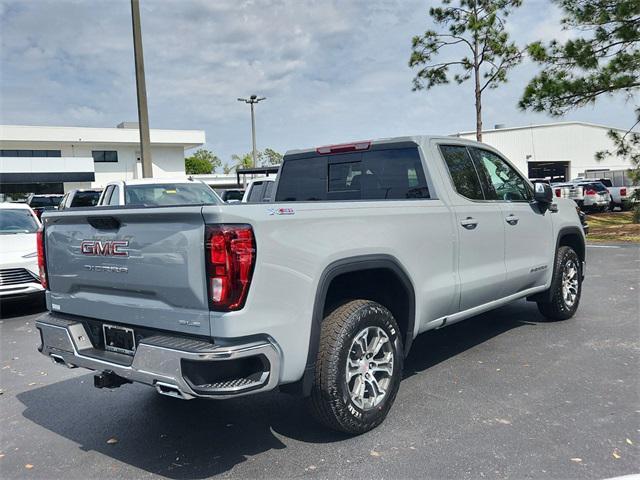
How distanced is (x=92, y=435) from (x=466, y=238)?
10.2ft

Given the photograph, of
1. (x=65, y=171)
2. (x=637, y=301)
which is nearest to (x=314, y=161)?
(x=637, y=301)

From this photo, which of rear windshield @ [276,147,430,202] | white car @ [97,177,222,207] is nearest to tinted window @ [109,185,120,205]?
white car @ [97,177,222,207]

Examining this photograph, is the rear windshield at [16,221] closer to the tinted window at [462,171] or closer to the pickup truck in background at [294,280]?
the pickup truck in background at [294,280]

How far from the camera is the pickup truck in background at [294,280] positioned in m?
2.83

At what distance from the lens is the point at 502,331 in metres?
5.96

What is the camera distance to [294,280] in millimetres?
3051

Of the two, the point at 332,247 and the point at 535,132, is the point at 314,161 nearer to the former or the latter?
the point at 332,247

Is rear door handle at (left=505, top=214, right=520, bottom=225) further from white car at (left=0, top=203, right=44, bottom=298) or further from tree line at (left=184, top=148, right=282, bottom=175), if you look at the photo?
tree line at (left=184, top=148, right=282, bottom=175)

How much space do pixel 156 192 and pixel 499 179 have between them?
20.0 ft

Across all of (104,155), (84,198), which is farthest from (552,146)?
(84,198)

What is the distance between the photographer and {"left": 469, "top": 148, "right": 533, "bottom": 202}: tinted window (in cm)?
500

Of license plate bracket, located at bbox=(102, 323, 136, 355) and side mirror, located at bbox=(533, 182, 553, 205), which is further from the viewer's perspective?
side mirror, located at bbox=(533, 182, 553, 205)

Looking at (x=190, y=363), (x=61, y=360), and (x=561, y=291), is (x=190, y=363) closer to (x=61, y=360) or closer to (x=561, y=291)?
(x=61, y=360)

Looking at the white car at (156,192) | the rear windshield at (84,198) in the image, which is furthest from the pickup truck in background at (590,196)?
the white car at (156,192)
